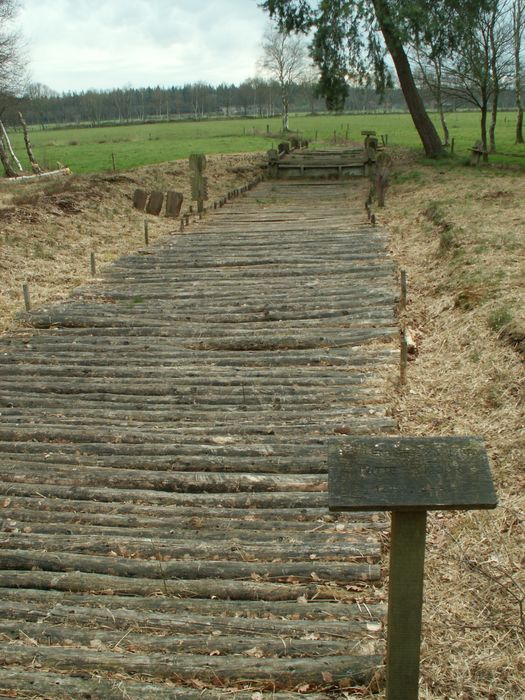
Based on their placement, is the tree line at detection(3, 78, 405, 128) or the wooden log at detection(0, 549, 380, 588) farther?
the tree line at detection(3, 78, 405, 128)

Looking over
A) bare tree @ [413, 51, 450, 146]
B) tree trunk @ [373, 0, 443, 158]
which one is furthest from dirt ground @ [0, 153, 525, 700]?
bare tree @ [413, 51, 450, 146]

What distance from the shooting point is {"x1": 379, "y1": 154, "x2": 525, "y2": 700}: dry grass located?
3.80m

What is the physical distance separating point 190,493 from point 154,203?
13.9 metres

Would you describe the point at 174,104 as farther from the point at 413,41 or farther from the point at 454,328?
the point at 454,328

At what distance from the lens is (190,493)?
562 centimetres

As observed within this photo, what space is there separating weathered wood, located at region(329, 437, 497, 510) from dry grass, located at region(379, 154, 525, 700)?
1.63 metres

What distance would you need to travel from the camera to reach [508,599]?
13.7 feet

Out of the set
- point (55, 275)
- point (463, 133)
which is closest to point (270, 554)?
point (55, 275)

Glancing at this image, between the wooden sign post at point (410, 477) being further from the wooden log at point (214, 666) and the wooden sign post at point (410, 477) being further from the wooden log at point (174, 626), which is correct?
the wooden log at point (174, 626)

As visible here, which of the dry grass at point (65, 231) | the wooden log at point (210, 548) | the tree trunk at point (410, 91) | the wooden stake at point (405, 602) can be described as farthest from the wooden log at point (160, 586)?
the tree trunk at point (410, 91)

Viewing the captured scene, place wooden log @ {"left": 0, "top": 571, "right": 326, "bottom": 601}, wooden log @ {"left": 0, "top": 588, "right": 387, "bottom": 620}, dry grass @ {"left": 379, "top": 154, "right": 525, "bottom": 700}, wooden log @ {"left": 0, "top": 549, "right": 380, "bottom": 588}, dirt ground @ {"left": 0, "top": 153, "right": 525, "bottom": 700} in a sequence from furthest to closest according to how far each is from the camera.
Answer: wooden log @ {"left": 0, "top": 549, "right": 380, "bottom": 588}
wooden log @ {"left": 0, "top": 571, "right": 326, "bottom": 601}
wooden log @ {"left": 0, "top": 588, "right": 387, "bottom": 620}
dirt ground @ {"left": 0, "top": 153, "right": 525, "bottom": 700}
dry grass @ {"left": 379, "top": 154, "right": 525, "bottom": 700}

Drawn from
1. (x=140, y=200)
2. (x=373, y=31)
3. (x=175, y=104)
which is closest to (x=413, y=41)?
(x=373, y=31)

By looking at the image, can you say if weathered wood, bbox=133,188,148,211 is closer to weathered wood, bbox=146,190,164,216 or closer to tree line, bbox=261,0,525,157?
weathered wood, bbox=146,190,164,216

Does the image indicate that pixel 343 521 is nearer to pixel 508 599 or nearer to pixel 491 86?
pixel 508 599
